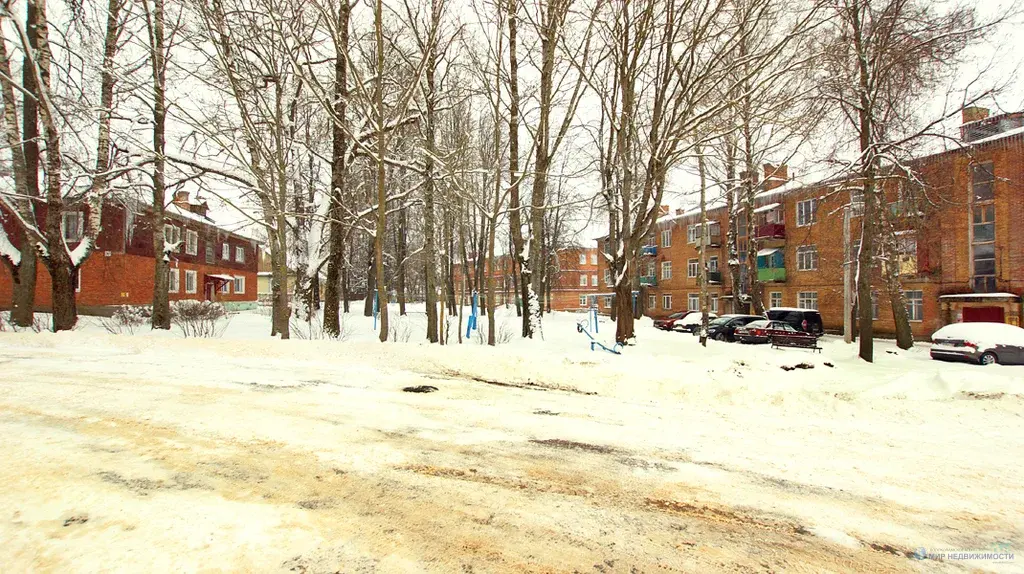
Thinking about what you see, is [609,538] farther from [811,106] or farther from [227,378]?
[811,106]

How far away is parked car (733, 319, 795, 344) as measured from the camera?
906 inches

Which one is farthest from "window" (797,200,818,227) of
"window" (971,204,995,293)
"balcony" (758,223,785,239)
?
"window" (971,204,995,293)

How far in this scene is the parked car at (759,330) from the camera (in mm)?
23005

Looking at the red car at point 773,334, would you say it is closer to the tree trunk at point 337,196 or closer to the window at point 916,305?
the window at point 916,305

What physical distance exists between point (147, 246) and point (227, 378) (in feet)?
109

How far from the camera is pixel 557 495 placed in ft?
11.0

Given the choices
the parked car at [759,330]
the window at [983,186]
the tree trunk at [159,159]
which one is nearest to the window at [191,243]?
the tree trunk at [159,159]

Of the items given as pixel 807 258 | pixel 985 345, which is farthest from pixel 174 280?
pixel 807 258

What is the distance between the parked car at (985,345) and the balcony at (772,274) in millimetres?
20517

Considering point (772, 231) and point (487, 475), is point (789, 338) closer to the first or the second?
point (772, 231)

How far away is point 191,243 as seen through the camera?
128 ft

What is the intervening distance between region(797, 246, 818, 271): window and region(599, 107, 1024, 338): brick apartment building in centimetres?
8

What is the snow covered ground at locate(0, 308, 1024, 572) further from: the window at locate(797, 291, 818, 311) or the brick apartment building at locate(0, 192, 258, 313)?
the window at locate(797, 291, 818, 311)

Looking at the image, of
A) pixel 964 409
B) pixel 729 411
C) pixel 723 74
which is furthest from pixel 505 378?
pixel 723 74
